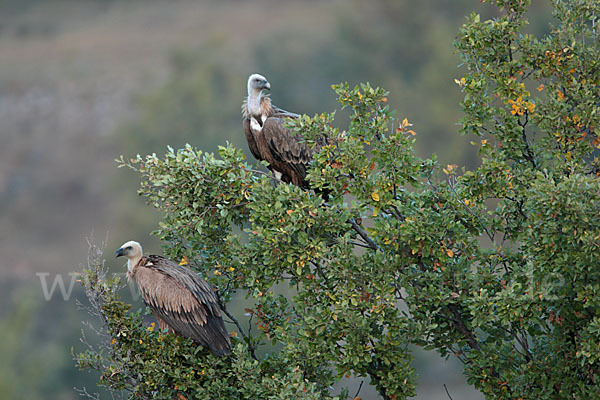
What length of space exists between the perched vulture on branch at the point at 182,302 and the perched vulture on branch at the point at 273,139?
1.68m

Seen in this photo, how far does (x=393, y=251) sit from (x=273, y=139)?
224cm

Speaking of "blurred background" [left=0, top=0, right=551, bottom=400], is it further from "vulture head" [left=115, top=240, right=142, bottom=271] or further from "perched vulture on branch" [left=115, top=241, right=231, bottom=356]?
"perched vulture on branch" [left=115, top=241, right=231, bottom=356]

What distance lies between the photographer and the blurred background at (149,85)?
41781 mm

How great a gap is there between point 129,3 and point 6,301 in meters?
25.9

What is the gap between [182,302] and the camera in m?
7.49

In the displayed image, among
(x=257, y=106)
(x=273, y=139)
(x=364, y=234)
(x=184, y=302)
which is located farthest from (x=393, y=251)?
(x=257, y=106)

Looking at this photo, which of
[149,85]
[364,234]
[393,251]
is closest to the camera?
[393,251]

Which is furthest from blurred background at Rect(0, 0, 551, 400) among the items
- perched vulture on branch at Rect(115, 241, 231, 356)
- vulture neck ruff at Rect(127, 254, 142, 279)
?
perched vulture on branch at Rect(115, 241, 231, 356)

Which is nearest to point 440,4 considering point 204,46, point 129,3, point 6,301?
point 204,46

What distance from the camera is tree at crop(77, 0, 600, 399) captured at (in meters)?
6.39

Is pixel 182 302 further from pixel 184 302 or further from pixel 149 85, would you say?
pixel 149 85

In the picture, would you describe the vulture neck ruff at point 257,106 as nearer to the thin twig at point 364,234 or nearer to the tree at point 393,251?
the tree at point 393,251

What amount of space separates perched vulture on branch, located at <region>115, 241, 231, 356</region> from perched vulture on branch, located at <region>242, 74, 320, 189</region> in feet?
5.50

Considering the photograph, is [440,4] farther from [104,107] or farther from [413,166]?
[413,166]
